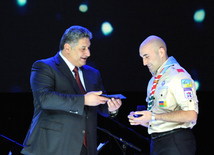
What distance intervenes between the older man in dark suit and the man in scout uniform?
34cm

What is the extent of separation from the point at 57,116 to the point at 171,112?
893 millimetres

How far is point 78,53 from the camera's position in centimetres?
258

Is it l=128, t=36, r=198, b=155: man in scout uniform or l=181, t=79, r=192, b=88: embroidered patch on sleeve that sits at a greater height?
l=181, t=79, r=192, b=88: embroidered patch on sleeve

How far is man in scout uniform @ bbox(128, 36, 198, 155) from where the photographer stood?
7.06ft

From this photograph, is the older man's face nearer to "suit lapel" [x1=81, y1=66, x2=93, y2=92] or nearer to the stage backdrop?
"suit lapel" [x1=81, y1=66, x2=93, y2=92]

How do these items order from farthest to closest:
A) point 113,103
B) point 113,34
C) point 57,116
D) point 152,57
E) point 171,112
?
point 113,34
point 152,57
point 113,103
point 57,116
point 171,112

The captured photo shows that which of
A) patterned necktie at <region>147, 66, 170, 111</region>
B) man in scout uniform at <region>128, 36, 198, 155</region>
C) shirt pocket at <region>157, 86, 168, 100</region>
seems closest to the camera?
man in scout uniform at <region>128, 36, 198, 155</region>

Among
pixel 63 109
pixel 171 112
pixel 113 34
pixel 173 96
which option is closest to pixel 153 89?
pixel 173 96

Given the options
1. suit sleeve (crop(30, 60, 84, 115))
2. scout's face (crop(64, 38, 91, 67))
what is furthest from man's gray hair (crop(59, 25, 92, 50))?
suit sleeve (crop(30, 60, 84, 115))

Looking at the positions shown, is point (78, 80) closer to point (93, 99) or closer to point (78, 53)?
point (78, 53)

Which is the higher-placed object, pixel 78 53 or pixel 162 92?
pixel 78 53

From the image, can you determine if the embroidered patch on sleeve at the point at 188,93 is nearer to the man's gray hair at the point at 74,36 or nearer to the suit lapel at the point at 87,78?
the suit lapel at the point at 87,78

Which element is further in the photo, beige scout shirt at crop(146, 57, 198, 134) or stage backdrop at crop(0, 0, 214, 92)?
stage backdrop at crop(0, 0, 214, 92)

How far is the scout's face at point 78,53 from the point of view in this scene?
2.57 metres
